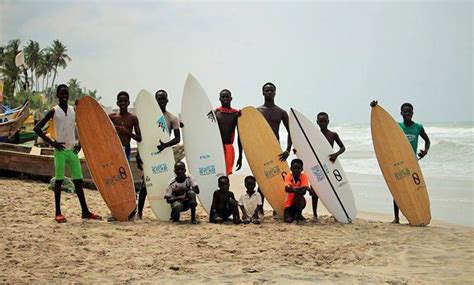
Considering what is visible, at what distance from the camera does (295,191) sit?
5.14 meters

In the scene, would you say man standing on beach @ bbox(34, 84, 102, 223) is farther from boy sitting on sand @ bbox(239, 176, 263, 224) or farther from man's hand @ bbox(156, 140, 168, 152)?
boy sitting on sand @ bbox(239, 176, 263, 224)

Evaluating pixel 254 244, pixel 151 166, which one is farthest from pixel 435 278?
pixel 151 166

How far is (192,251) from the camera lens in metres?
3.91

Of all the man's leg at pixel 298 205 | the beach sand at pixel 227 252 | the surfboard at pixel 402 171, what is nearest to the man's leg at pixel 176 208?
the beach sand at pixel 227 252

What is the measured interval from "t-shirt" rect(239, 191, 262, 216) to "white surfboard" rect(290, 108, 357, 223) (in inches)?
28.9

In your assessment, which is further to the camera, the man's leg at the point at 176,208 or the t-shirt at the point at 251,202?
the t-shirt at the point at 251,202

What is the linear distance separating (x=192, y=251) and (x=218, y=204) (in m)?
1.29

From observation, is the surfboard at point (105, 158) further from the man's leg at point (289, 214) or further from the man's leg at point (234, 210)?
the man's leg at point (289, 214)

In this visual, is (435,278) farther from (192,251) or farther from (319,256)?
(192,251)

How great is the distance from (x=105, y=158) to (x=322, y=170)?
8.26ft

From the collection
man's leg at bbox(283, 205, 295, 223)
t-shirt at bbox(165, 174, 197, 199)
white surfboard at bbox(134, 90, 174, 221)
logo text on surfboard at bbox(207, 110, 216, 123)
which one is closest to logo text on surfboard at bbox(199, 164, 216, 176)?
white surfboard at bbox(134, 90, 174, 221)

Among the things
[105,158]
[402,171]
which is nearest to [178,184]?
[105,158]

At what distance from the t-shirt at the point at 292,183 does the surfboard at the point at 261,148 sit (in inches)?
14.7

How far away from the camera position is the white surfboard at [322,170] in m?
5.54
